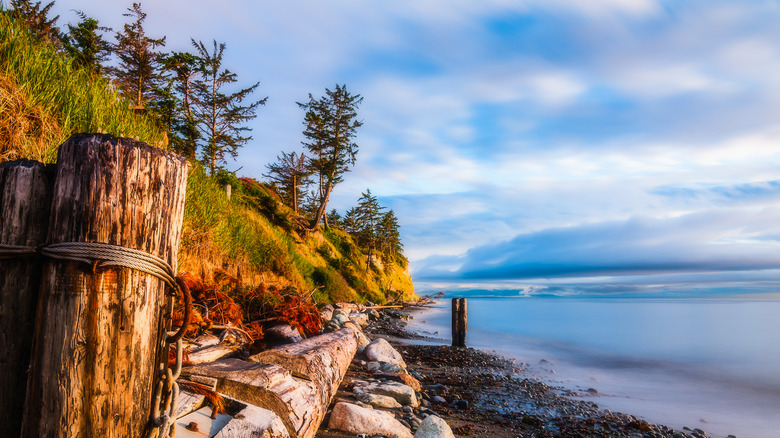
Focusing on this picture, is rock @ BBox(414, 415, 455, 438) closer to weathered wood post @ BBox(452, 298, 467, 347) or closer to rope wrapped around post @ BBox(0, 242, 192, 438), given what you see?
rope wrapped around post @ BBox(0, 242, 192, 438)

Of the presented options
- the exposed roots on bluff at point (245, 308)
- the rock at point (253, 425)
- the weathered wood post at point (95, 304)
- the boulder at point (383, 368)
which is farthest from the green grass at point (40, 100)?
the boulder at point (383, 368)

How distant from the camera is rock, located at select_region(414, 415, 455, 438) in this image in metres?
4.06

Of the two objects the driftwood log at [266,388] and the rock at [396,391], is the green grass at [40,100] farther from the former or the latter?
the rock at [396,391]

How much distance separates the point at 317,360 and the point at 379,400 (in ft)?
4.16

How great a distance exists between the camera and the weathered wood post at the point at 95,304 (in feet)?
5.35

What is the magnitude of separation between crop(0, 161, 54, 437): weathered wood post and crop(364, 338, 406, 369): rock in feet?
21.4

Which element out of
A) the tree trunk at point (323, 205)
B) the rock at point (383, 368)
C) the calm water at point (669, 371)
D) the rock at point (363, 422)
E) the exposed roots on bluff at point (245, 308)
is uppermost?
→ the tree trunk at point (323, 205)

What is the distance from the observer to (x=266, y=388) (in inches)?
115

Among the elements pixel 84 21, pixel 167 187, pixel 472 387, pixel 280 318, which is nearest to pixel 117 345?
pixel 167 187

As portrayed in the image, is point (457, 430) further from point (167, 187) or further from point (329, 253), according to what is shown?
point (329, 253)

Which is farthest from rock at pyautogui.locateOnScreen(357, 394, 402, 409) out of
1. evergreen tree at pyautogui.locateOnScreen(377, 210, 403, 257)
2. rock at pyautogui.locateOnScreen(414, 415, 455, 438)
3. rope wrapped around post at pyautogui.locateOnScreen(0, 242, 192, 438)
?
evergreen tree at pyautogui.locateOnScreen(377, 210, 403, 257)

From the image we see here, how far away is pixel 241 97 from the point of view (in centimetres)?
2362

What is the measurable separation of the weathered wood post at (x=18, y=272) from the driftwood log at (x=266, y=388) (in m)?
0.97

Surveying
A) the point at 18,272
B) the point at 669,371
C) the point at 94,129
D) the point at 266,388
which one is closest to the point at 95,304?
the point at 18,272
